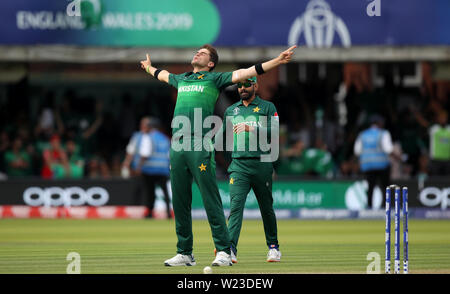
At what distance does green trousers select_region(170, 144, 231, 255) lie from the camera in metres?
10.9

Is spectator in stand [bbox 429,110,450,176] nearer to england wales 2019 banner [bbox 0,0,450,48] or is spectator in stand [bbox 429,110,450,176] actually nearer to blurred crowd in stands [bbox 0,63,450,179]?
blurred crowd in stands [bbox 0,63,450,179]

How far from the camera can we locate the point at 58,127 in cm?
2539

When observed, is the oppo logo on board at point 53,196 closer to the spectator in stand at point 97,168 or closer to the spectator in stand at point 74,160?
the spectator in stand at point 74,160

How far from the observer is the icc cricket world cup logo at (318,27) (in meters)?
23.9

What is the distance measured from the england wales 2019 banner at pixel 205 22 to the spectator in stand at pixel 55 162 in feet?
8.70

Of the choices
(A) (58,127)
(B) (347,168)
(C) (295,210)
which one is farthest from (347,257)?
(A) (58,127)

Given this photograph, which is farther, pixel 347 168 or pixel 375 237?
pixel 347 168

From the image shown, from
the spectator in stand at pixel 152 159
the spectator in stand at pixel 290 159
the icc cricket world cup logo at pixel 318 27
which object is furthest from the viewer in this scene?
the spectator in stand at pixel 290 159

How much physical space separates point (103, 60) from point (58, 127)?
8.01ft

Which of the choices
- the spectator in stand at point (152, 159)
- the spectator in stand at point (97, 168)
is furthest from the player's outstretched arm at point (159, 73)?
the spectator in stand at point (97, 168)

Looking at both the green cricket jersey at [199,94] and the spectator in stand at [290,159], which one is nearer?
the green cricket jersey at [199,94]

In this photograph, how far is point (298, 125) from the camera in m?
25.9
